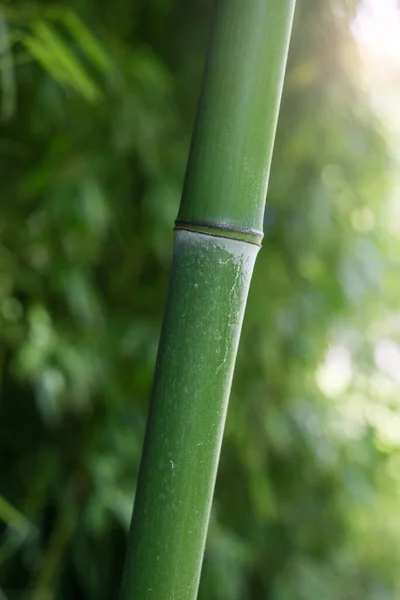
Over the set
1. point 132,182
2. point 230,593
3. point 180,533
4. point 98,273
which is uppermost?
point 132,182

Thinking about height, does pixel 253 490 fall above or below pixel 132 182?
below

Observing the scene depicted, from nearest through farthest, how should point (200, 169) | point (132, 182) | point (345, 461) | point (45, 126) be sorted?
1. point (200, 169)
2. point (45, 126)
3. point (132, 182)
4. point (345, 461)

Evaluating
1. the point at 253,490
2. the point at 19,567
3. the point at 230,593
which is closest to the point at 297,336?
the point at 253,490

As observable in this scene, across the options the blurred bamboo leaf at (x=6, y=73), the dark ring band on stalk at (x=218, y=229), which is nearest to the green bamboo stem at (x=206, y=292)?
the dark ring band on stalk at (x=218, y=229)

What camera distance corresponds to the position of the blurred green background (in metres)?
0.77

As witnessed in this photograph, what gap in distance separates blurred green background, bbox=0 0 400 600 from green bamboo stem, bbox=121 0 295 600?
44 centimetres

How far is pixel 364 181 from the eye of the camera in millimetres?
992

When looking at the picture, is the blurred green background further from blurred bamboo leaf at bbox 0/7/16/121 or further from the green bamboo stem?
the green bamboo stem

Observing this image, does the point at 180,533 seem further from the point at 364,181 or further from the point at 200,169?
the point at 364,181

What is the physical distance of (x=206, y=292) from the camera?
27cm

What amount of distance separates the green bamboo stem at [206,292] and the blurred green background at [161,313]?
1.43 ft

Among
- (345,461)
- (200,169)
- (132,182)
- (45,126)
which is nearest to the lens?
(200,169)

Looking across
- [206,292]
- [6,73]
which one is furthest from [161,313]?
[206,292]

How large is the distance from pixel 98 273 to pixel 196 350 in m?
0.66
